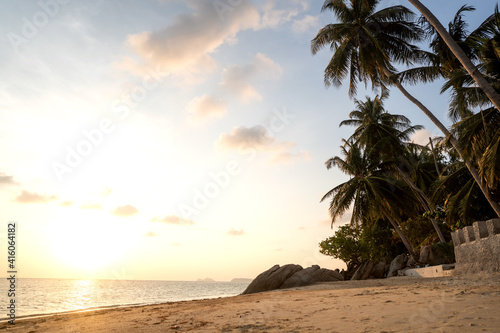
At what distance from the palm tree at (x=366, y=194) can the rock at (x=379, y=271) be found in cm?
526

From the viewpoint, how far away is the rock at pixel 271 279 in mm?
24672

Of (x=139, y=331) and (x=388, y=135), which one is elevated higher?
(x=388, y=135)

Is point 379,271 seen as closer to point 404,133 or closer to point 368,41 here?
point 404,133

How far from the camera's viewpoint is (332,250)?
113 ft

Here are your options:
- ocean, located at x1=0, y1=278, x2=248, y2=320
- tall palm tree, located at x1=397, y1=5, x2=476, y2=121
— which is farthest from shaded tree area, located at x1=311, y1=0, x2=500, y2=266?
ocean, located at x1=0, y1=278, x2=248, y2=320

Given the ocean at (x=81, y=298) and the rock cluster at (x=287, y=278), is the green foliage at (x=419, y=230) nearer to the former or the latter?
the rock cluster at (x=287, y=278)

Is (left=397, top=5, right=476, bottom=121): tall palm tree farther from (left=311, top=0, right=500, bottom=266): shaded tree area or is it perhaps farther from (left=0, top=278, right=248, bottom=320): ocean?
(left=0, top=278, right=248, bottom=320): ocean

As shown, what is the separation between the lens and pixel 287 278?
25.6 meters

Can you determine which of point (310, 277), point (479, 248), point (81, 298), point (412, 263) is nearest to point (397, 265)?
point (412, 263)

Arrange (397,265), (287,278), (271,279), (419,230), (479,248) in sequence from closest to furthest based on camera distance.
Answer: (479,248) < (271,279) < (287,278) < (397,265) < (419,230)

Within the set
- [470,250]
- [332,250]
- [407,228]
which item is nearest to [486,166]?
[470,250]

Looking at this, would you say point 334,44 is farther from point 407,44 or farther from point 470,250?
point 470,250

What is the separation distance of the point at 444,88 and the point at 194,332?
47.4 feet

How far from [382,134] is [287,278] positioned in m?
14.4
